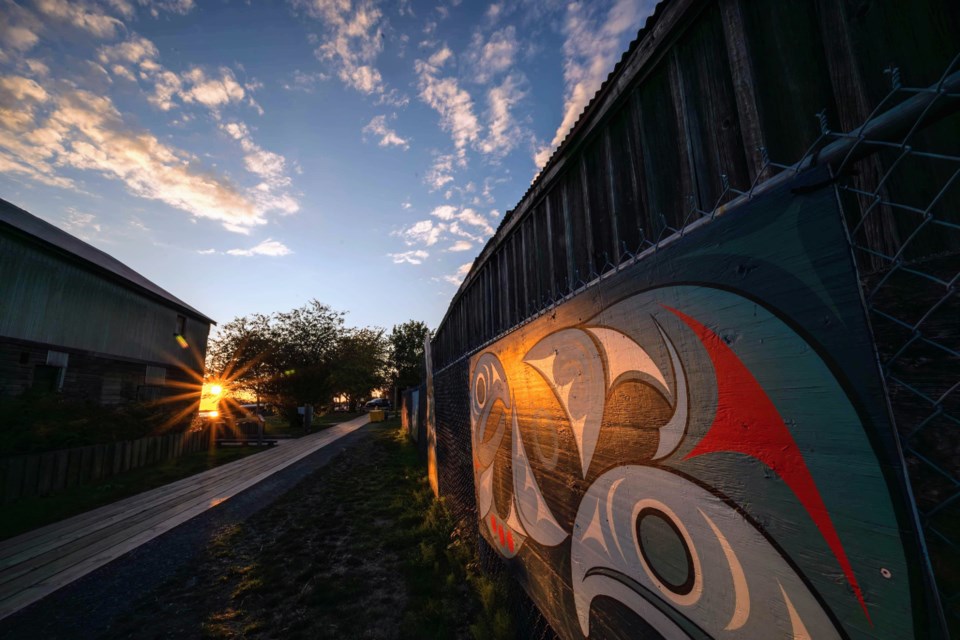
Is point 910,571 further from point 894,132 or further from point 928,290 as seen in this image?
point 894,132

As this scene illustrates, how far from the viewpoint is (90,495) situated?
7535 millimetres

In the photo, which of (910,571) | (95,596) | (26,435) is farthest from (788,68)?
(26,435)

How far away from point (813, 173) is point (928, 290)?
0.39 metres

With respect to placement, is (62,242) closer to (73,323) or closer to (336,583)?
(73,323)

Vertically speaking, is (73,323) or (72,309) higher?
(72,309)

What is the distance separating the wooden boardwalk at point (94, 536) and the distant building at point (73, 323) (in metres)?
8.26

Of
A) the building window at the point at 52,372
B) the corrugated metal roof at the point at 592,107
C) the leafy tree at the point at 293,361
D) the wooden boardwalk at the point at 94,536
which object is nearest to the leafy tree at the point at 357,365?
the leafy tree at the point at 293,361

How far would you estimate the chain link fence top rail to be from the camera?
Answer: 819mm

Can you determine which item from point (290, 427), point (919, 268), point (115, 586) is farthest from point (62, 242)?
point (919, 268)

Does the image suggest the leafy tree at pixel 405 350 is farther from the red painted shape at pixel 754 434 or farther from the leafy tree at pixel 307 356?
the red painted shape at pixel 754 434

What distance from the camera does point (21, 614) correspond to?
11.3 feet

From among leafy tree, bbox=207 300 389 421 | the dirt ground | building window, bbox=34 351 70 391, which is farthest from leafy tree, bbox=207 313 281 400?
the dirt ground

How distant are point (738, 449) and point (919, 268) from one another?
65 cm

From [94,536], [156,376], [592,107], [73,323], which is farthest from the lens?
[156,376]
